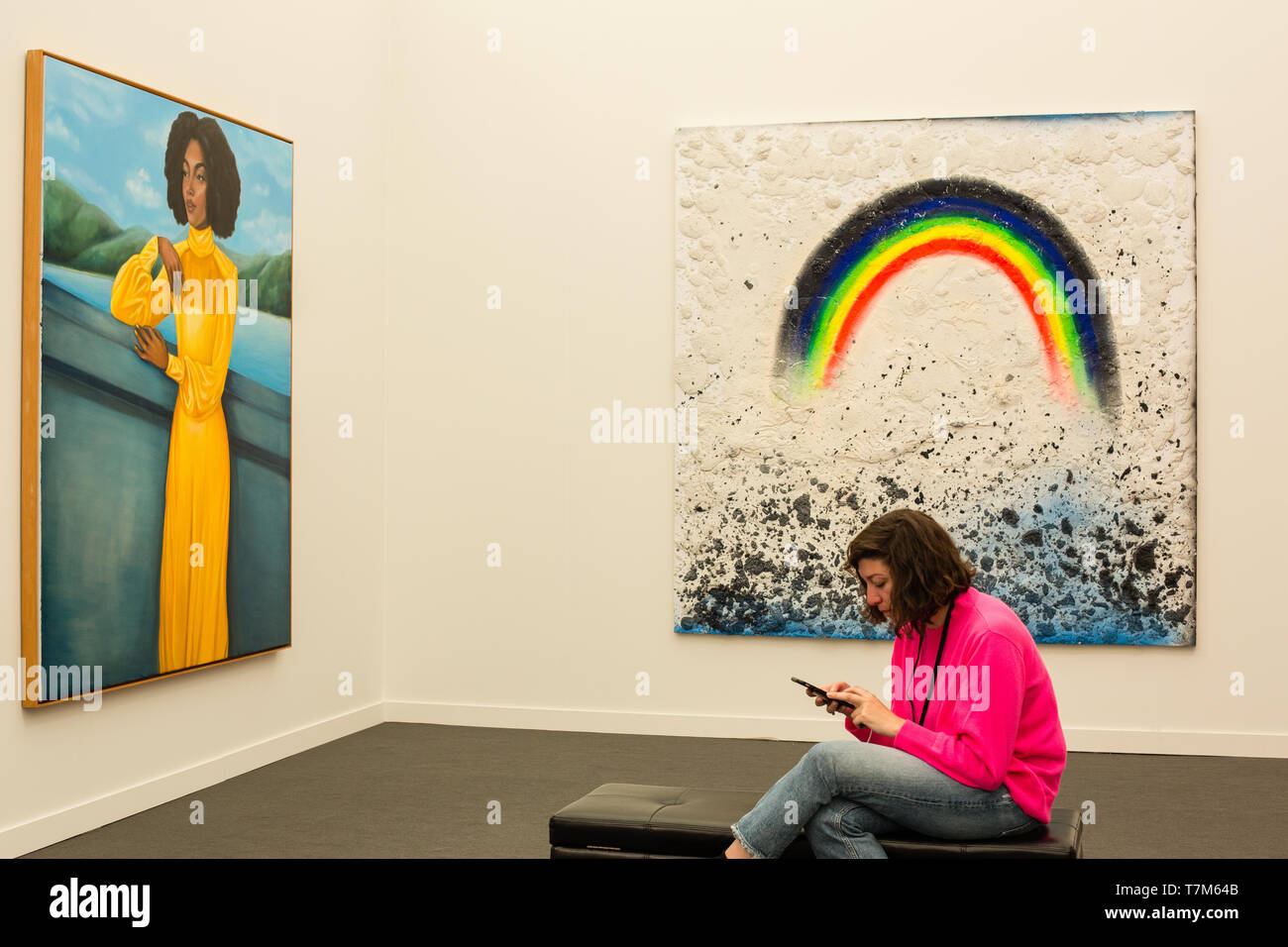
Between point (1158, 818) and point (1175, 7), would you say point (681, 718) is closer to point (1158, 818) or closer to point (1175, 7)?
point (1158, 818)

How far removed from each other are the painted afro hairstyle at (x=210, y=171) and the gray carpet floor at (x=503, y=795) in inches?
97.8

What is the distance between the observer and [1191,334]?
623 centimetres

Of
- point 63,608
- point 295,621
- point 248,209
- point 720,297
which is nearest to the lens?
point 63,608

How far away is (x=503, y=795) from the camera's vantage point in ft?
17.6

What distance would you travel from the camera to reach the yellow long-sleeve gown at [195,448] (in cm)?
509

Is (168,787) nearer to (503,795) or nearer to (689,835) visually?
(503,795)

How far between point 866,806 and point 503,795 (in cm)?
249

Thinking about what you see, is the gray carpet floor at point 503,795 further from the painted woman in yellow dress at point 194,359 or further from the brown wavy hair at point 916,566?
the brown wavy hair at point 916,566

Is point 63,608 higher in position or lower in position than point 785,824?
higher

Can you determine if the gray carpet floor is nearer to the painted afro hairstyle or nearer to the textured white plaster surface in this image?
the textured white plaster surface

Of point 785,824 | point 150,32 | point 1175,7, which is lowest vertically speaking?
point 785,824

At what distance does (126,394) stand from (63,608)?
87 centimetres

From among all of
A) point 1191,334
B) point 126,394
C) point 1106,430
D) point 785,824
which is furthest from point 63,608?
point 1191,334

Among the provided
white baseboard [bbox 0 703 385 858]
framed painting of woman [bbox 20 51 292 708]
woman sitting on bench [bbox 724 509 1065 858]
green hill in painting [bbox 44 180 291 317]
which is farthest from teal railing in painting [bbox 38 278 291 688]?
woman sitting on bench [bbox 724 509 1065 858]
